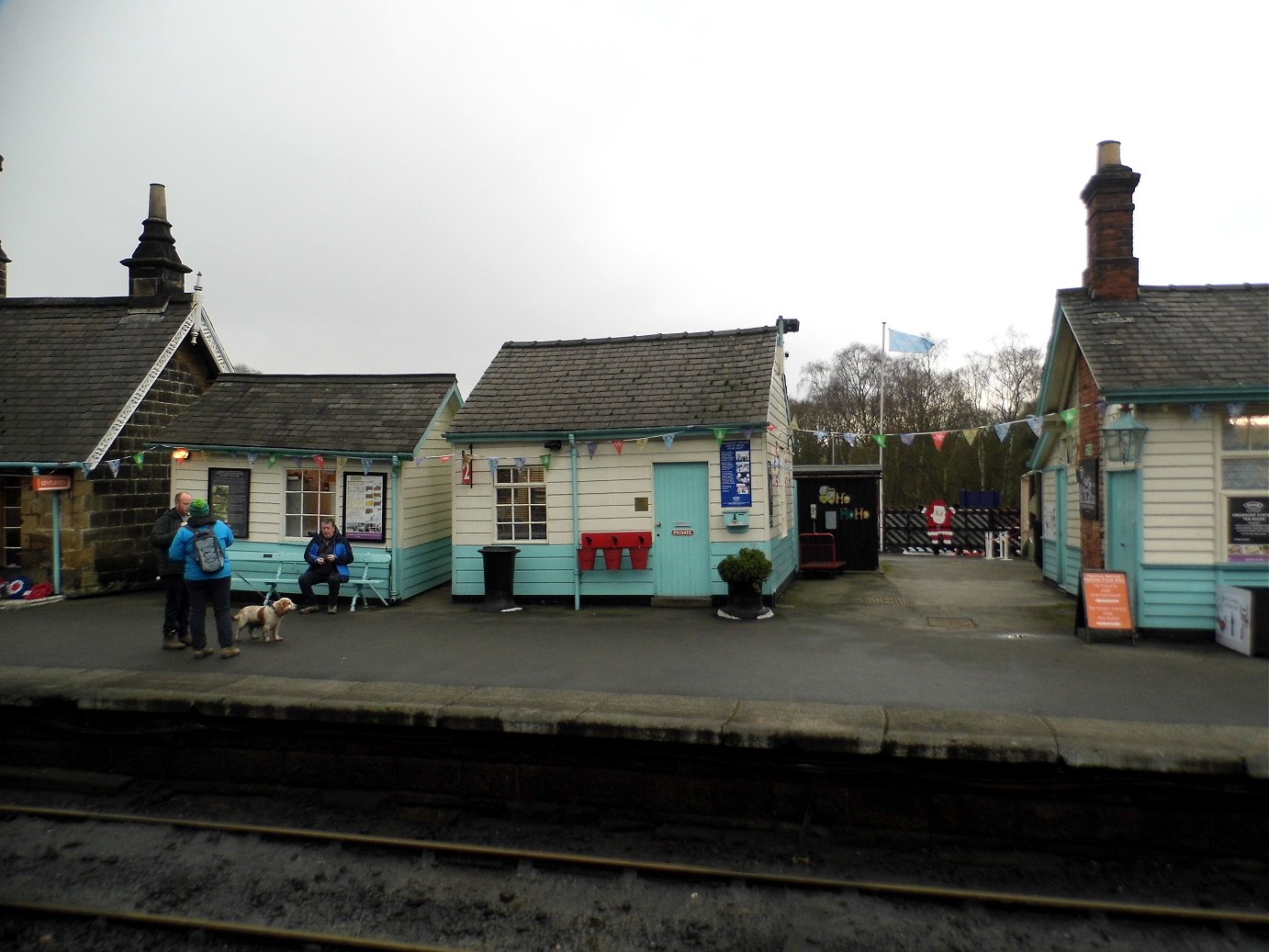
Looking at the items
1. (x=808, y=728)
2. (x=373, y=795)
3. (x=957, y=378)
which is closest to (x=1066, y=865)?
(x=808, y=728)

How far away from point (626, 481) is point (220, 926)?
854 centimetres

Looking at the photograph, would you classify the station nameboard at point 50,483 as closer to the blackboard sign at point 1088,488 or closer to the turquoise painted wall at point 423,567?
the turquoise painted wall at point 423,567

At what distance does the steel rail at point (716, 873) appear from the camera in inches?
191

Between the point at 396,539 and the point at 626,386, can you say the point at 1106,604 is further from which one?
the point at 396,539

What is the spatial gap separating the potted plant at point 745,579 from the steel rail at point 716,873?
5.89 m

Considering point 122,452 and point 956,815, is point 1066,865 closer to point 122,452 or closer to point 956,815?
point 956,815

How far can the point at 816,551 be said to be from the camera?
1664cm

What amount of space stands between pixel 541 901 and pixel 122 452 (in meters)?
13.1

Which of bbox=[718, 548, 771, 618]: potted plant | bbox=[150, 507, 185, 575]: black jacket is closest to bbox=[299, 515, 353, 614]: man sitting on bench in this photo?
bbox=[150, 507, 185, 575]: black jacket

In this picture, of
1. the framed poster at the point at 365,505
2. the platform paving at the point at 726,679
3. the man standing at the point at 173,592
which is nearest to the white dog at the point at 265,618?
the platform paving at the point at 726,679

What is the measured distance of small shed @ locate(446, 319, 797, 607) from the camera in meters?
12.3

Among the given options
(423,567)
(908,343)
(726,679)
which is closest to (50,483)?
(423,567)

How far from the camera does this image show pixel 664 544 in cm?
1261

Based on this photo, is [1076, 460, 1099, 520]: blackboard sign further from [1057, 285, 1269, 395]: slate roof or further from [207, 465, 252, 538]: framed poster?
[207, 465, 252, 538]: framed poster
